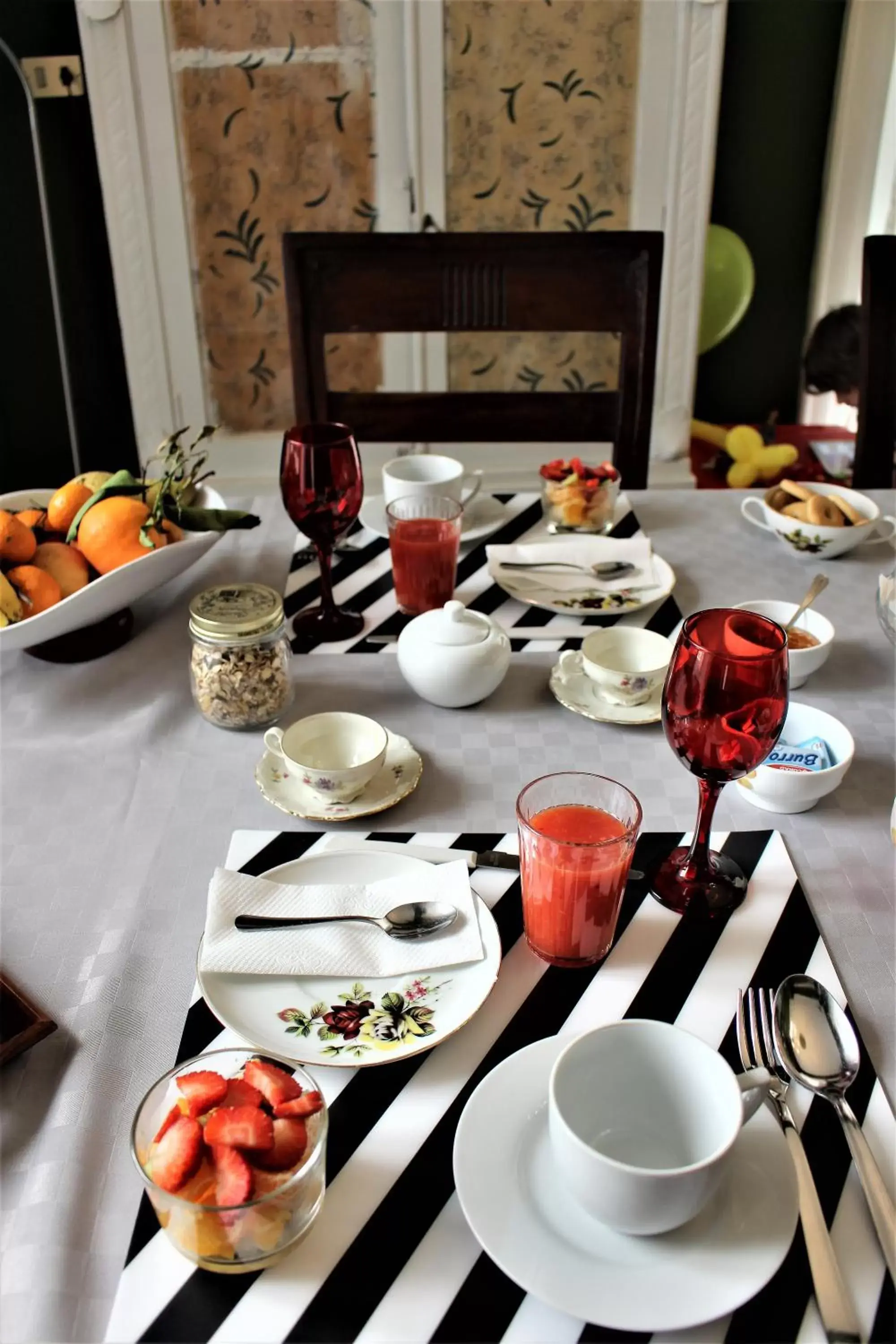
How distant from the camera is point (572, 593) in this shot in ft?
3.92

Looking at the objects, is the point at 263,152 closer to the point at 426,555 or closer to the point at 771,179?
the point at 771,179

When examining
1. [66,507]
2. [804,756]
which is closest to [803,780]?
[804,756]

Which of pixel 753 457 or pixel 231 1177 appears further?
pixel 753 457

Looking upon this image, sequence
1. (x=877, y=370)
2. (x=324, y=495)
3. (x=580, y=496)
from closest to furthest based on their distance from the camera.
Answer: (x=324, y=495) → (x=580, y=496) → (x=877, y=370)

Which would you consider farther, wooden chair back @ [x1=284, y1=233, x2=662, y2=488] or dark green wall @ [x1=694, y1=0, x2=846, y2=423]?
dark green wall @ [x1=694, y1=0, x2=846, y2=423]

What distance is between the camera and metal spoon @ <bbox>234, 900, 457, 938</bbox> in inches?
28.7

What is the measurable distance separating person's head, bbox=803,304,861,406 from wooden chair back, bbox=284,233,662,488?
46.3 inches

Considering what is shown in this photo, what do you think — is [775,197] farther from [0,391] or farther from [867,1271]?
[867,1271]

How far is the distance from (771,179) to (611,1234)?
259 centimetres

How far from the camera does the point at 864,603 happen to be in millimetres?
1201

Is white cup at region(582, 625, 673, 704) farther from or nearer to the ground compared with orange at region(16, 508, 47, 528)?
nearer to the ground

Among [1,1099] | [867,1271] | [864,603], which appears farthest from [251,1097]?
[864,603]

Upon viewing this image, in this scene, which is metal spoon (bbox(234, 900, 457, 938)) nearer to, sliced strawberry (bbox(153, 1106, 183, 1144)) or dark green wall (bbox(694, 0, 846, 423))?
sliced strawberry (bbox(153, 1106, 183, 1144))

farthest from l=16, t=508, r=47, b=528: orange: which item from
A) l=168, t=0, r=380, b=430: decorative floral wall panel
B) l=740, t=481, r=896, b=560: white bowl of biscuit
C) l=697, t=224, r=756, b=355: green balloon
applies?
l=697, t=224, r=756, b=355: green balloon
